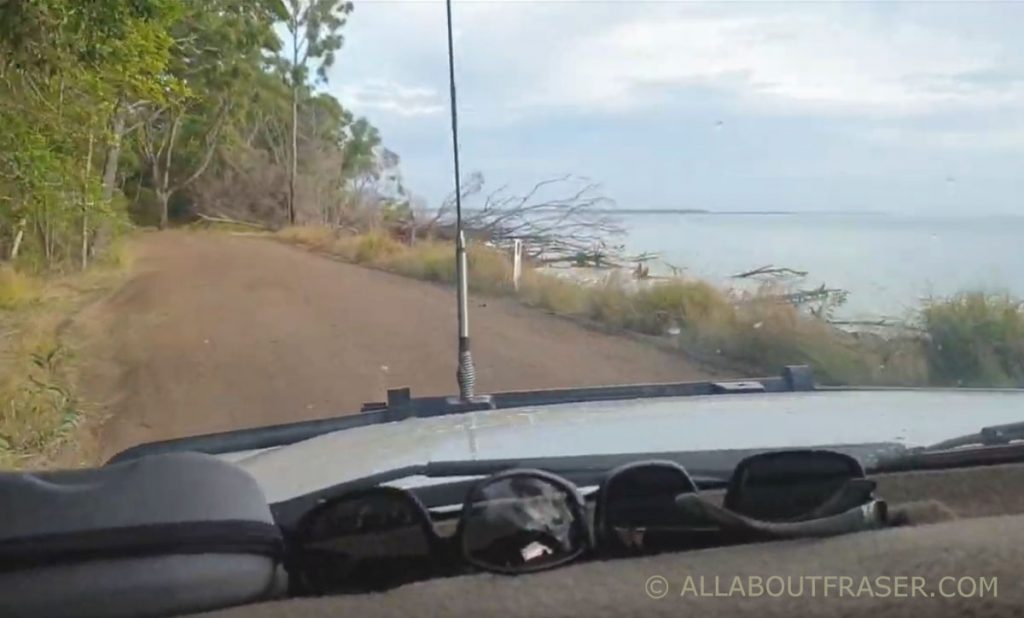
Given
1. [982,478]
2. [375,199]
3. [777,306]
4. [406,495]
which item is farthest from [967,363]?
[375,199]

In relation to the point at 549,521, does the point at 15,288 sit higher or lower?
higher

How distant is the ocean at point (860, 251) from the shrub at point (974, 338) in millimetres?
149

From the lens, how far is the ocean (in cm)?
919

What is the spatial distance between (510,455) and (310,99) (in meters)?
14.8

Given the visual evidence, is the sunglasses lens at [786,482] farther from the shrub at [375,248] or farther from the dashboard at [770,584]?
the shrub at [375,248]

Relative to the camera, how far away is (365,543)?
4.89 feet

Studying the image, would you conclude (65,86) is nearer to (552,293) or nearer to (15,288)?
(15,288)

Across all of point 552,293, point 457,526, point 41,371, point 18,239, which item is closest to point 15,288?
point 18,239

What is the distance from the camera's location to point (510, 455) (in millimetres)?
2754

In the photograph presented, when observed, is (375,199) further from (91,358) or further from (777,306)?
(777,306)

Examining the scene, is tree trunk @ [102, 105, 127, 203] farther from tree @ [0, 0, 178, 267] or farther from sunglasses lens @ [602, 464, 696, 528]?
sunglasses lens @ [602, 464, 696, 528]

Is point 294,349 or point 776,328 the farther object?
point 294,349

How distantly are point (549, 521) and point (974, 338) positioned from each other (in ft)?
25.7

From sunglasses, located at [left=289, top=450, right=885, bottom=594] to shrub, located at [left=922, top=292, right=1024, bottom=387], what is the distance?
7.10m
